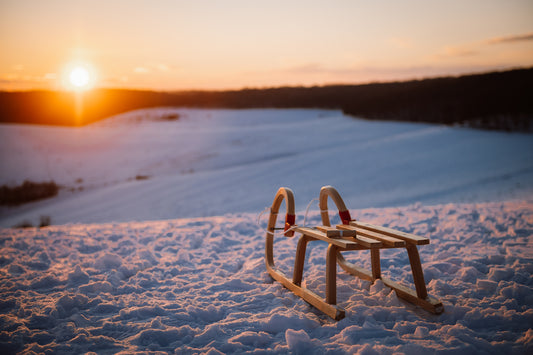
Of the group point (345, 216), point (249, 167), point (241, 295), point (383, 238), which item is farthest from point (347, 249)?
point (249, 167)

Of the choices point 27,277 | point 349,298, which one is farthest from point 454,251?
point 27,277

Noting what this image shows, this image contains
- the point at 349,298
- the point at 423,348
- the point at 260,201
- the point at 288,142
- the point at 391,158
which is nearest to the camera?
the point at 423,348

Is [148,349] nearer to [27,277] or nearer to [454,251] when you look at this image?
[27,277]

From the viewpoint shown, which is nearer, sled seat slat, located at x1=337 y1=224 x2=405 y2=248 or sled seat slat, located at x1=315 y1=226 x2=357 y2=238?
sled seat slat, located at x1=337 y1=224 x2=405 y2=248

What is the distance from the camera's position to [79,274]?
14.3ft

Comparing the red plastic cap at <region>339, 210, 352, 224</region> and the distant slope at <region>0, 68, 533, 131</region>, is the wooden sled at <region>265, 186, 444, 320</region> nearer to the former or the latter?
the red plastic cap at <region>339, 210, 352, 224</region>

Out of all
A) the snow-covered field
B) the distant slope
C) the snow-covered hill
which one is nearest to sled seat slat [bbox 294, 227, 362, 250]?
the snow-covered field

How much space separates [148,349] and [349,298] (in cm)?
197

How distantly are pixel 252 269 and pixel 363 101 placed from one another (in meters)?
25.8

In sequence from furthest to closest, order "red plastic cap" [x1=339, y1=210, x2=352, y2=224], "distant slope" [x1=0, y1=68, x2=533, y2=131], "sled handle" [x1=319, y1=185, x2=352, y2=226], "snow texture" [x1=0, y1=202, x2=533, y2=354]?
"distant slope" [x1=0, y1=68, x2=533, y2=131] < "red plastic cap" [x1=339, y1=210, x2=352, y2=224] < "sled handle" [x1=319, y1=185, x2=352, y2=226] < "snow texture" [x1=0, y1=202, x2=533, y2=354]

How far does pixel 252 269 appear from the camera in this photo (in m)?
4.62

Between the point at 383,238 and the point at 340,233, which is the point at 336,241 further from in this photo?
the point at 383,238

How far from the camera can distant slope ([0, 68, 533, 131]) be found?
17.1 m

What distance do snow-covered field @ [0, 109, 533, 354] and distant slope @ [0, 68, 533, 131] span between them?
466 centimetres
